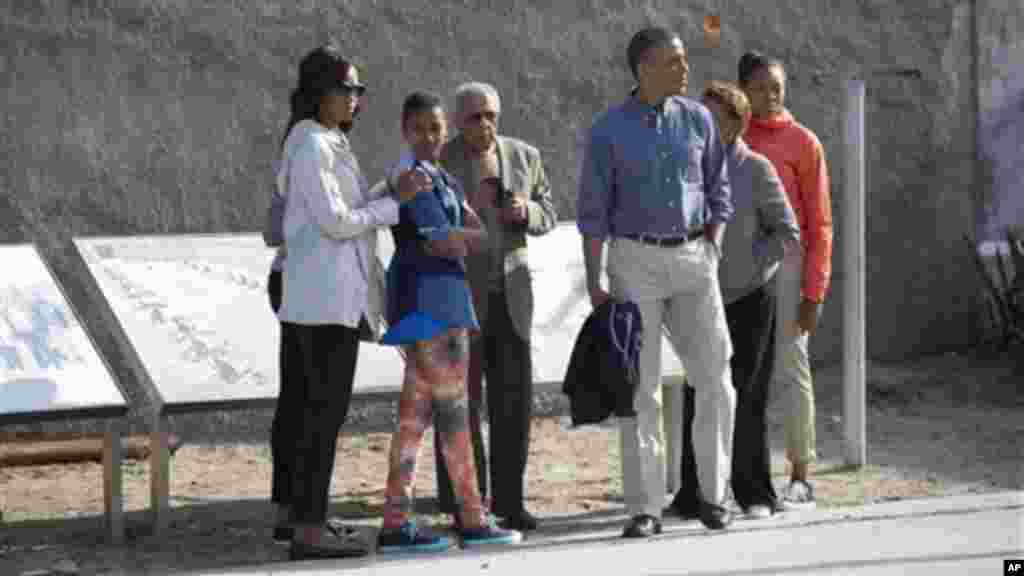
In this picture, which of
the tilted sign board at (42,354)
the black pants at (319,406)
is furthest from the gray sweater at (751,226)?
the tilted sign board at (42,354)

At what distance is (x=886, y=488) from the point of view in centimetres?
868

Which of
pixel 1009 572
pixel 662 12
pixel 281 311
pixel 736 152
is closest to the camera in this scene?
pixel 1009 572

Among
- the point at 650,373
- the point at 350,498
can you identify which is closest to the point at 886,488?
the point at 650,373

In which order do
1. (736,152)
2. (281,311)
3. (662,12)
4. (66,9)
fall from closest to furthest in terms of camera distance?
(281,311), (736,152), (66,9), (662,12)

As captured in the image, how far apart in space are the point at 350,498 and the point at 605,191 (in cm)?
186

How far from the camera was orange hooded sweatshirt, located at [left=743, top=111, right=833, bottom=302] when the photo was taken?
821 cm

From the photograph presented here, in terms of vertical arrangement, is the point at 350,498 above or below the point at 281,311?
below

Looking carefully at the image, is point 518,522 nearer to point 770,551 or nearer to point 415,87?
point 770,551

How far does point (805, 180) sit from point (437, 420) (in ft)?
5.79

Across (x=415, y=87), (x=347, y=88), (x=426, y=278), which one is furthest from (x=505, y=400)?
(x=415, y=87)

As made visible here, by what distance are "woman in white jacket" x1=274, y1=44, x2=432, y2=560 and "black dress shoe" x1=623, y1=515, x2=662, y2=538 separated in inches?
37.0

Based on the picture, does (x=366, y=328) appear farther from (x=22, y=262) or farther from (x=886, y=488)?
(x=886, y=488)

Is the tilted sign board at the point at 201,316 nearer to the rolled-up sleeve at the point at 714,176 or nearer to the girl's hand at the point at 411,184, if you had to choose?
the girl's hand at the point at 411,184

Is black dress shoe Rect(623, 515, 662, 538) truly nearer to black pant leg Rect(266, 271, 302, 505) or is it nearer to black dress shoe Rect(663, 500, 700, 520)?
black dress shoe Rect(663, 500, 700, 520)
